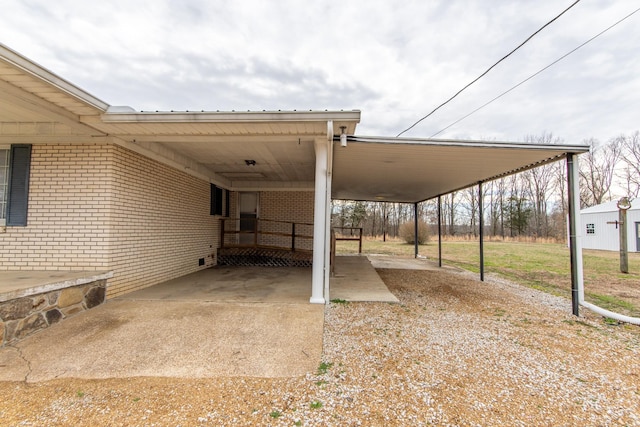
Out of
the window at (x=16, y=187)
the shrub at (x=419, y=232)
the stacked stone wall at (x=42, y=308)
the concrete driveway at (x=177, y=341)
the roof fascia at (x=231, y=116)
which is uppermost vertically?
the roof fascia at (x=231, y=116)

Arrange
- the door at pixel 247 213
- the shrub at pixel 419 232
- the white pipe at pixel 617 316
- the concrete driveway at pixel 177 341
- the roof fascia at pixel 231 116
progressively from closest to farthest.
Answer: the concrete driveway at pixel 177 341 → the roof fascia at pixel 231 116 → the white pipe at pixel 617 316 → the door at pixel 247 213 → the shrub at pixel 419 232

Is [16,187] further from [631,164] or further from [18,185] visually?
[631,164]

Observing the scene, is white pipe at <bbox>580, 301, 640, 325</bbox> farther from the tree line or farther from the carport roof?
the tree line

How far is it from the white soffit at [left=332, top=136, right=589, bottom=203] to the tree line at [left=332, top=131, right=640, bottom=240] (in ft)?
45.6

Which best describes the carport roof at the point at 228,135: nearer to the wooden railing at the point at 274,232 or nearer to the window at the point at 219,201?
the window at the point at 219,201

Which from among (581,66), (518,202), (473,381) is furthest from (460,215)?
(473,381)

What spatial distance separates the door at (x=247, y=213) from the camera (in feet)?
29.9

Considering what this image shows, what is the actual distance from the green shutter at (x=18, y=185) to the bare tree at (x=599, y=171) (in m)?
32.9

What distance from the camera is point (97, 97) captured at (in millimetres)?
3430

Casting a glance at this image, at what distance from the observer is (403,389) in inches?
83.7

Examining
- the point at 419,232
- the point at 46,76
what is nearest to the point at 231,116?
the point at 46,76

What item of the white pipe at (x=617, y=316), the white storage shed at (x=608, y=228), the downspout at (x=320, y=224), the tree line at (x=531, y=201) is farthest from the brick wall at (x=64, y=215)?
the white storage shed at (x=608, y=228)

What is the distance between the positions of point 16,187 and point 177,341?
382 cm

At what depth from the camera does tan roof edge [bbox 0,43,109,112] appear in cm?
237
